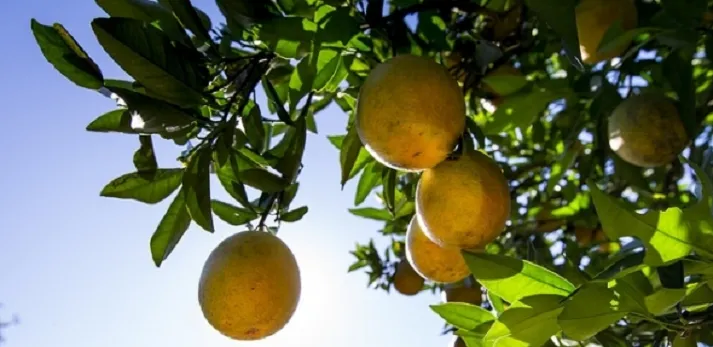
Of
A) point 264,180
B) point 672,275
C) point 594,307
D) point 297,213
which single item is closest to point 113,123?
point 264,180

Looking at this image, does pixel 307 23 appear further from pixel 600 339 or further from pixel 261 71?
pixel 600 339

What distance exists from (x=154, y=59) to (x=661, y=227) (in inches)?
39.8

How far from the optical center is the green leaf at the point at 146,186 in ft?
6.04

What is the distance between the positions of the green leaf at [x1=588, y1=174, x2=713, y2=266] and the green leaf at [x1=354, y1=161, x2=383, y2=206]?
1029 millimetres

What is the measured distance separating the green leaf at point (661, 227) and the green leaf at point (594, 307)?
0.39 ft

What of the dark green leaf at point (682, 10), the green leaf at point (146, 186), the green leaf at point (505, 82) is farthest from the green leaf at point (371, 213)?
the dark green leaf at point (682, 10)

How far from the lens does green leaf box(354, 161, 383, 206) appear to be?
2.16m

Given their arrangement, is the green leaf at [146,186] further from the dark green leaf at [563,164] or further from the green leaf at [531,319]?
the dark green leaf at [563,164]

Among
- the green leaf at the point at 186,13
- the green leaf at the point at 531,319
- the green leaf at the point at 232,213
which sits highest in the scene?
the green leaf at the point at 186,13

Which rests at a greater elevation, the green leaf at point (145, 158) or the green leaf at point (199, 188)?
the green leaf at point (145, 158)

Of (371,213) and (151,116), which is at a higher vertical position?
(151,116)

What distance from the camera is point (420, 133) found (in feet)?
5.03

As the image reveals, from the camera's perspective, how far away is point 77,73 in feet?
5.52

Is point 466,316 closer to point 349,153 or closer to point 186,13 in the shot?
point 349,153
